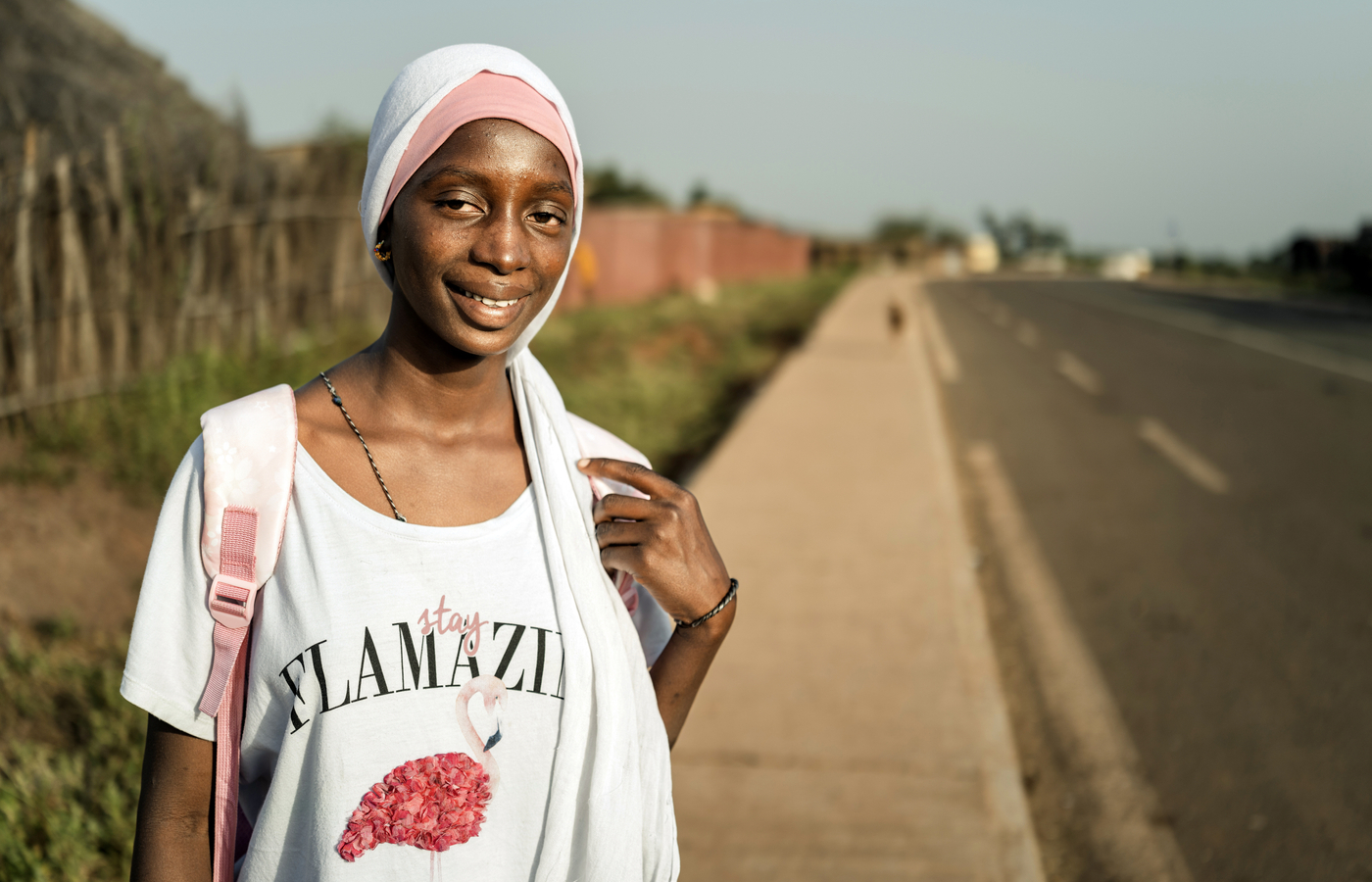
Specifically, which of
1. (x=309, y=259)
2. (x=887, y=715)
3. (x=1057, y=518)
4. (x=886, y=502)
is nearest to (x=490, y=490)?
(x=887, y=715)

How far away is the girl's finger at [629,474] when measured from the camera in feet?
4.43

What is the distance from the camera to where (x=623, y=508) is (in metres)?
1.32

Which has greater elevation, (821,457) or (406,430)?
(406,430)

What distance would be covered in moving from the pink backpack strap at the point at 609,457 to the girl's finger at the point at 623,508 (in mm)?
39

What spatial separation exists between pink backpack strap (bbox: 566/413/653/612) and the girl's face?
0.22m

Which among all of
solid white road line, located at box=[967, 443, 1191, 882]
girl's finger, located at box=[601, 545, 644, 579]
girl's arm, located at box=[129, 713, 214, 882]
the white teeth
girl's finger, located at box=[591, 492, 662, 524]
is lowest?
solid white road line, located at box=[967, 443, 1191, 882]

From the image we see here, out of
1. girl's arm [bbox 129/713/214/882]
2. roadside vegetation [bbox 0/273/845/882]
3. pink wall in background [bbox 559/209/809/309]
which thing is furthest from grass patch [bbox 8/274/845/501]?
girl's arm [bbox 129/713/214/882]

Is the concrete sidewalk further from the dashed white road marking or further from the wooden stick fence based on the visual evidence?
the dashed white road marking

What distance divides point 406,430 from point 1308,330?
21.3m

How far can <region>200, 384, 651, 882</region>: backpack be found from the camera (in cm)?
111

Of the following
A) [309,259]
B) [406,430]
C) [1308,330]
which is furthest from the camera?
[1308,330]

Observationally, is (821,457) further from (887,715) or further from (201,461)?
(201,461)

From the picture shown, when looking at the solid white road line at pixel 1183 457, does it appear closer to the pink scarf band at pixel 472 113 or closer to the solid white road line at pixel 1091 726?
Result: the solid white road line at pixel 1091 726

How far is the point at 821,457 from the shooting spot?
7.21 metres
